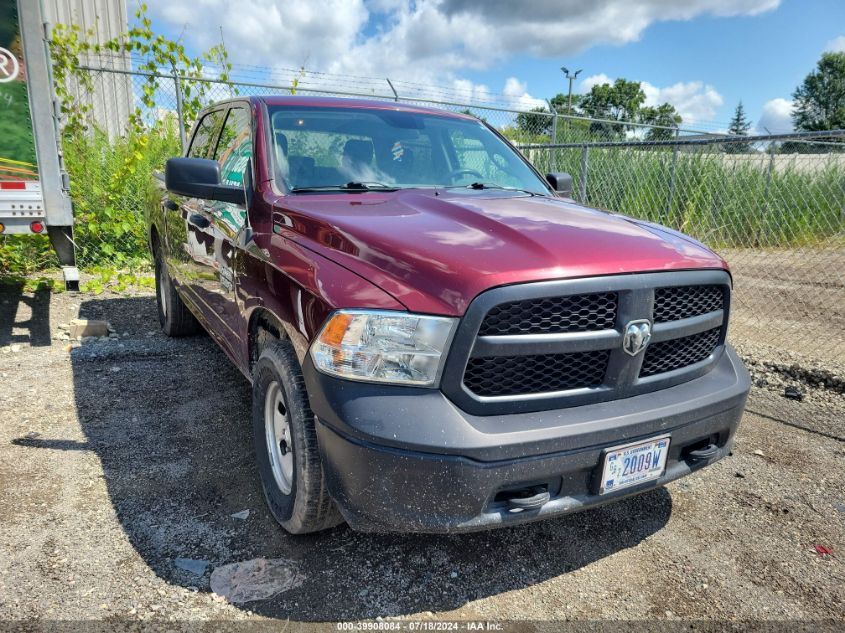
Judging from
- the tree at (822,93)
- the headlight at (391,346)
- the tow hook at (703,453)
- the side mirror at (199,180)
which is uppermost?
the tree at (822,93)

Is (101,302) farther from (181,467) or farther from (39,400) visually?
(181,467)

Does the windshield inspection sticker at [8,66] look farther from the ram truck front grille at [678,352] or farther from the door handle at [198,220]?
the ram truck front grille at [678,352]

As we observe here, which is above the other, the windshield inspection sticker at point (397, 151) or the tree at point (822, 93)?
the tree at point (822, 93)

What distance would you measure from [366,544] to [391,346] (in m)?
1.12

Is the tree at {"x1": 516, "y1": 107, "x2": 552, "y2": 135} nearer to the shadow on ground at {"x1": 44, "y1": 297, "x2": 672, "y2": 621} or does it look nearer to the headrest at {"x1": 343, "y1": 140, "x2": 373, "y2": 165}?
the headrest at {"x1": 343, "y1": 140, "x2": 373, "y2": 165}

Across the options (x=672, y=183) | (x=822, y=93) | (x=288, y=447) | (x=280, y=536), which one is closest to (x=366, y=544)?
(x=280, y=536)

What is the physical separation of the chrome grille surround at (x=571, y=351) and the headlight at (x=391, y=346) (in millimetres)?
59

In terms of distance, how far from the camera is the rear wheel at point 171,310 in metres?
5.23

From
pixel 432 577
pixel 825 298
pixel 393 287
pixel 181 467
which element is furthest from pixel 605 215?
pixel 825 298

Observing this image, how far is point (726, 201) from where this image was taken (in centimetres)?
712

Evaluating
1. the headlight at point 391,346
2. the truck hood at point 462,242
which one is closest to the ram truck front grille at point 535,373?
the headlight at point 391,346

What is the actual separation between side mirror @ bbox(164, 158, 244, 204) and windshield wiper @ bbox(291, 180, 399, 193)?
341 millimetres

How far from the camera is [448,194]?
9.73 feet

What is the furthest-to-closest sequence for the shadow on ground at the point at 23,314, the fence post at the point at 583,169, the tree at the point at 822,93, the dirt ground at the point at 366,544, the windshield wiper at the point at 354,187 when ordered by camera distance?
the tree at the point at 822,93 → the fence post at the point at 583,169 → the shadow on ground at the point at 23,314 → the windshield wiper at the point at 354,187 → the dirt ground at the point at 366,544
